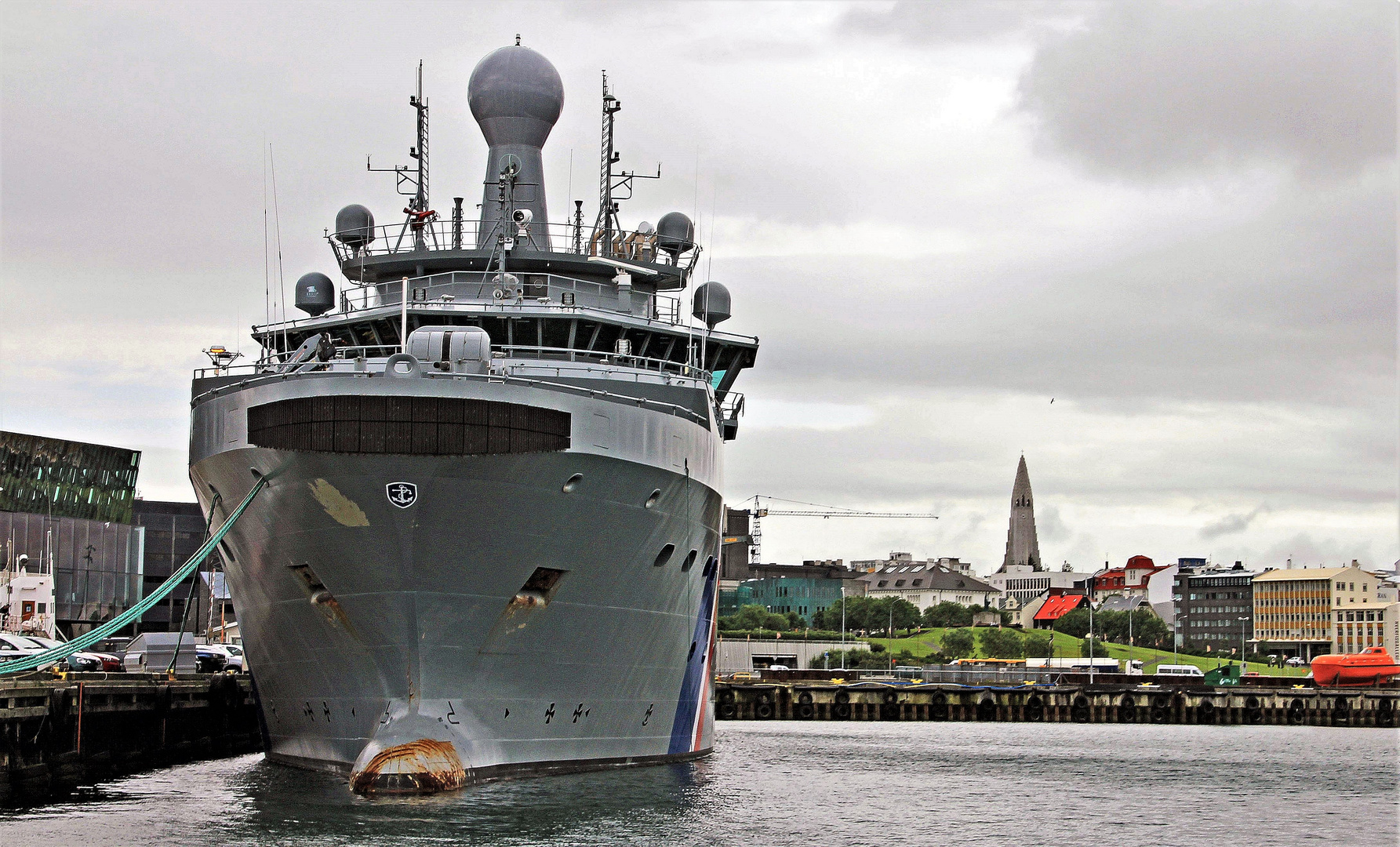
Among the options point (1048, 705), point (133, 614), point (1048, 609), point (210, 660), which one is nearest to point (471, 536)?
point (133, 614)

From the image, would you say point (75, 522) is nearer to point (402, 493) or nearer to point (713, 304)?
point (713, 304)

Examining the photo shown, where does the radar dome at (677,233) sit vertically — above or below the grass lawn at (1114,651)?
above

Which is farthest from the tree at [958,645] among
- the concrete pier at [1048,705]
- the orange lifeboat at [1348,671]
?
the concrete pier at [1048,705]

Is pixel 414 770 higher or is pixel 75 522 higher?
pixel 75 522

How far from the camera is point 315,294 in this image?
102ft

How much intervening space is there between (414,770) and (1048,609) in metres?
175

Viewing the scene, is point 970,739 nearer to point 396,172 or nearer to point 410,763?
point 396,172

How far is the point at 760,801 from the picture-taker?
25672 mm

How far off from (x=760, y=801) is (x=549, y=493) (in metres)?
7.03

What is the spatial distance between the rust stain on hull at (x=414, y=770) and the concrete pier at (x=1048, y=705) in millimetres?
46062

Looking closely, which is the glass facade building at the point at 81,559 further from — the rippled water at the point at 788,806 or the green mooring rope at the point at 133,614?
the green mooring rope at the point at 133,614

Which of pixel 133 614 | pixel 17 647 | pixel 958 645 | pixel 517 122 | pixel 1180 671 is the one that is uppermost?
pixel 517 122

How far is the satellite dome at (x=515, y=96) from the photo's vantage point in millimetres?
30703

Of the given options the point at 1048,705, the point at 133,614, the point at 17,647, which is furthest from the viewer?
the point at 1048,705
